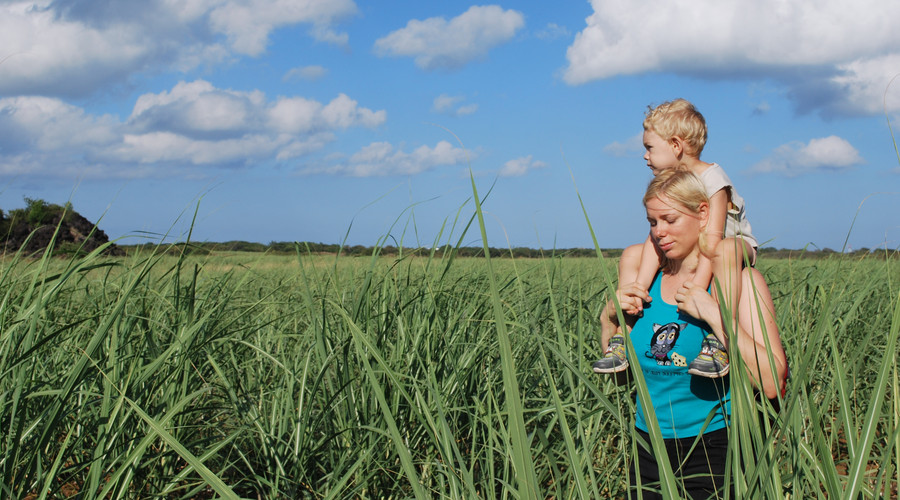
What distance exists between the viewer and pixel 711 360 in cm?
140

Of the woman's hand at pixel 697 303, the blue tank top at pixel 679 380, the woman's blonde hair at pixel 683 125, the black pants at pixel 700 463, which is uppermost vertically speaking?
Answer: the woman's blonde hair at pixel 683 125

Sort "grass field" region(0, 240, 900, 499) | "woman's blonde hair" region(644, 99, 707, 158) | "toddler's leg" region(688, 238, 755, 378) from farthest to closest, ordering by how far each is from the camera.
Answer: "woman's blonde hair" region(644, 99, 707, 158)
"grass field" region(0, 240, 900, 499)
"toddler's leg" region(688, 238, 755, 378)

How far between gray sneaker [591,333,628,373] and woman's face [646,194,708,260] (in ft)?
0.81

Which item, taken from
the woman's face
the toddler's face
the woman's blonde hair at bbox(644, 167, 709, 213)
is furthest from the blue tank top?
the toddler's face

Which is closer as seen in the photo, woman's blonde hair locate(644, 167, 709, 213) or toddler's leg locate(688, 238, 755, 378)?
toddler's leg locate(688, 238, 755, 378)

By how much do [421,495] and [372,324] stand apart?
1.35m

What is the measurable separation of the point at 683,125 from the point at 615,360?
84cm

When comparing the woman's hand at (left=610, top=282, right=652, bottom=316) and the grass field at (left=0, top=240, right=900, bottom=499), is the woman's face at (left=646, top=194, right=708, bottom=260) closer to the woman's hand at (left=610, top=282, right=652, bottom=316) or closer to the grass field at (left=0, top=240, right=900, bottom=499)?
the woman's hand at (left=610, top=282, right=652, bottom=316)

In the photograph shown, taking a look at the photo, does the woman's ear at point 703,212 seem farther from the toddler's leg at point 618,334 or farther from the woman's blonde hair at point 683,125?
the woman's blonde hair at point 683,125

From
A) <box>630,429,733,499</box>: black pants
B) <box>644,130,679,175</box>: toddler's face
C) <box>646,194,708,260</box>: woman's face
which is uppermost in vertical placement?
<box>644,130,679,175</box>: toddler's face

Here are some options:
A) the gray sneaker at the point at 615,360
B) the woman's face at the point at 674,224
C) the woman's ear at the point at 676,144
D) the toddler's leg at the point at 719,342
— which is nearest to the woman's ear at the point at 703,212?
the woman's face at the point at 674,224

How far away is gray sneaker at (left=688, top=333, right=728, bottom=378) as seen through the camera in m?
1.38

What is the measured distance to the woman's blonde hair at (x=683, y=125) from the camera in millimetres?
1952

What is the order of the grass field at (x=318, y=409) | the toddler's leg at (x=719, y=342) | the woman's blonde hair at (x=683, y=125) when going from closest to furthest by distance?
1. the toddler's leg at (x=719, y=342)
2. the grass field at (x=318, y=409)
3. the woman's blonde hair at (x=683, y=125)
